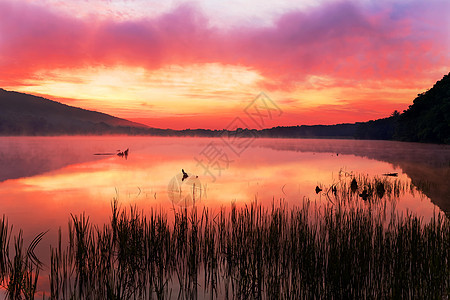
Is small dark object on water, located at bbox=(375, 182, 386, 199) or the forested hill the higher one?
the forested hill

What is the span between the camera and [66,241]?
10969 mm

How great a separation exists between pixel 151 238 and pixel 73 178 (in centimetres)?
2254

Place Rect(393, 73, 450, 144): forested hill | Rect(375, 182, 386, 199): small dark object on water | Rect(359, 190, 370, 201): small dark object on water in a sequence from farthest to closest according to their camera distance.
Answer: Rect(393, 73, 450, 144): forested hill
Rect(375, 182, 386, 199): small dark object on water
Rect(359, 190, 370, 201): small dark object on water

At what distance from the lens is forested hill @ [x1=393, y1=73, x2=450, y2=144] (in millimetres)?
61406

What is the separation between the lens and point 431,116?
66438 mm

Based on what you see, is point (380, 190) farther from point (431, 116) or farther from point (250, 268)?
point (431, 116)

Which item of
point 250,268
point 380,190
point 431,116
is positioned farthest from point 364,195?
point 431,116

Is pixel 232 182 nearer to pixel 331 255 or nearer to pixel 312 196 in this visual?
pixel 312 196

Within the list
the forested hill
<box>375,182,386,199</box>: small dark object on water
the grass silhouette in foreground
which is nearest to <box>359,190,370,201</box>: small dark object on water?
<box>375,182,386,199</box>: small dark object on water

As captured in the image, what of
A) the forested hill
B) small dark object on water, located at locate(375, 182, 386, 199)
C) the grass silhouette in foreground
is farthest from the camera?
the forested hill

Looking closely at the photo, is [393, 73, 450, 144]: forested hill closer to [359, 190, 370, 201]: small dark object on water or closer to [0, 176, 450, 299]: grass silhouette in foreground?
[359, 190, 370, 201]: small dark object on water

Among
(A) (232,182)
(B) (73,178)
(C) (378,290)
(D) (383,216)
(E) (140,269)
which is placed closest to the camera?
(C) (378,290)

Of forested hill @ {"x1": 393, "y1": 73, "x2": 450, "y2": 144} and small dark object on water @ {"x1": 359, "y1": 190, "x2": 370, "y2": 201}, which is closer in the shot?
small dark object on water @ {"x1": 359, "y1": 190, "x2": 370, "y2": 201}

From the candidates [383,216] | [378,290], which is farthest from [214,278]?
[383,216]
